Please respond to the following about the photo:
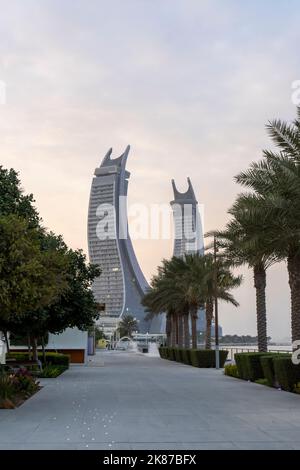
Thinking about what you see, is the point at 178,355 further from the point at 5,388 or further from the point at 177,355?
the point at 5,388

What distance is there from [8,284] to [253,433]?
6.59 m

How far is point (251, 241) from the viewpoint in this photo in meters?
22.3

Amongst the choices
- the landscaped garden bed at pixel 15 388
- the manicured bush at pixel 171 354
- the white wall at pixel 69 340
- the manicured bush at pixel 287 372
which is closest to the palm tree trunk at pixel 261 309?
the manicured bush at pixel 287 372

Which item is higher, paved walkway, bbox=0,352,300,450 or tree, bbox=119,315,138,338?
tree, bbox=119,315,138,338

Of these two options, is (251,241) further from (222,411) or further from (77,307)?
(77,307)

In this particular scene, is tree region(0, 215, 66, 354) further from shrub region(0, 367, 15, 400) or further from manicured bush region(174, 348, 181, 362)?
manicured bush region(174, 348, 181, 362)

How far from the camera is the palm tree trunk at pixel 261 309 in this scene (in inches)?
1226

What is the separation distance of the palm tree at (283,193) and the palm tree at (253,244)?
235 mm

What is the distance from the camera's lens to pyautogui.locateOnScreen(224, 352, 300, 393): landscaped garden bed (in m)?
21.8

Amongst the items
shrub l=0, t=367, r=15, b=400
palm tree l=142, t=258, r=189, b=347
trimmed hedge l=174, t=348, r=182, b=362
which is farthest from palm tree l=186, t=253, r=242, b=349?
shrub l=0, t=367, r=15, b=400

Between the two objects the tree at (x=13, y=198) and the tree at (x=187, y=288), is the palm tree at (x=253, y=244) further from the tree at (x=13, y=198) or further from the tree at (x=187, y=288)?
the tree at (x=187, y=288)

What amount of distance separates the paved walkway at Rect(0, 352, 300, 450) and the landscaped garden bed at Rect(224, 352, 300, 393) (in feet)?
1.91

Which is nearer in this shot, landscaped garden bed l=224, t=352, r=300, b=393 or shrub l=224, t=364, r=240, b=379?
landscaped garden bed l=224, t=352, r=300, b=393
